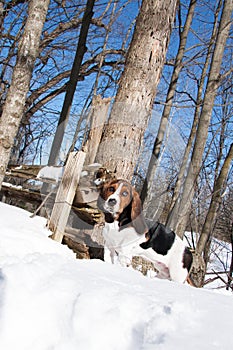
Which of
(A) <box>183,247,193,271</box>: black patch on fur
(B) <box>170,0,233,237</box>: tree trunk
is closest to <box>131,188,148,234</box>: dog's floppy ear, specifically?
(A) <box>183,247,193,271</box>: black patch on fur

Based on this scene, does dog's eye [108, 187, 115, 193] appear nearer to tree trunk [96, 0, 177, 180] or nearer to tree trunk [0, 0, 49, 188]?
tree trunk [96, 0, 177, 180]

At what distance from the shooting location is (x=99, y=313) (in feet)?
3.67

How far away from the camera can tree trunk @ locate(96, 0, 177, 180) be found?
8.43 feet

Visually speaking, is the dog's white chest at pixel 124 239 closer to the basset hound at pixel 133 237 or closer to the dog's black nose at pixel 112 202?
the basset hound at pixel 133 237

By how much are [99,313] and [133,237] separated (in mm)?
864

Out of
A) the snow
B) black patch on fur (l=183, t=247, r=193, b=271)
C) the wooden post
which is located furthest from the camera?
the wooden post

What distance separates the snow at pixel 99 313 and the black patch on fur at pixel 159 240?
406mm

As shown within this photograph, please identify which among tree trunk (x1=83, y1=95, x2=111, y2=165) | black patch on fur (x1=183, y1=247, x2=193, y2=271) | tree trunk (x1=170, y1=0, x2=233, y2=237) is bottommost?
black patch on fur (x1=183, y1=247, x2=193, y2=271)

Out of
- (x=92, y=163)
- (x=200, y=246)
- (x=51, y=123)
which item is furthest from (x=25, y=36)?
(x=51, y=123)

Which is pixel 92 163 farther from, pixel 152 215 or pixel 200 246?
pixel 200 246

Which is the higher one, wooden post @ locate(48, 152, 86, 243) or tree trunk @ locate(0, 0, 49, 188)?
tree trunk @ locate(0, 0, 49, 188)

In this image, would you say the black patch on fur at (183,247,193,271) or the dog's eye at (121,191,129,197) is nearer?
the dog's eye at (121,191,129,197)

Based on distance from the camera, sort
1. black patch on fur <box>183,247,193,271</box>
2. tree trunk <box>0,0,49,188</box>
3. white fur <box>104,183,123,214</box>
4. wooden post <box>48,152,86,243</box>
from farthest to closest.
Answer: tree trunk <box>0,0,49,188</box>, wooden post <box>48,152,86,243</box>, black patch on fur <box>183,247,193,271</box>, white fur <box>104,183,123,214</box>

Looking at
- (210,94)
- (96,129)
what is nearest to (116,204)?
(96,129)
